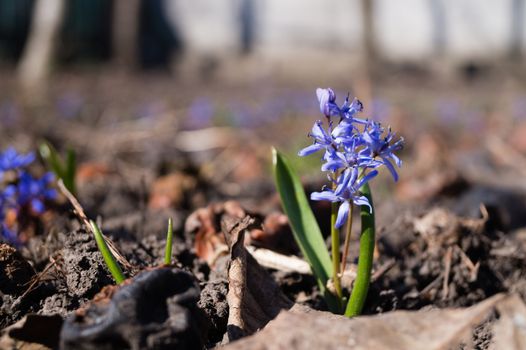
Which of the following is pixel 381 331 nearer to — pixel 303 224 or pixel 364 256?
pixel 364 256

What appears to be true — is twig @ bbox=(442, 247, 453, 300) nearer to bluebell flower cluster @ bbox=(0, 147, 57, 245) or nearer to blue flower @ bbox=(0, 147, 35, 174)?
bluebell flower cluster @ bbox=(0, 147, 57, 245)

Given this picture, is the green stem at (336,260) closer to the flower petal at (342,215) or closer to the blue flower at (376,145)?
the flower petal at (342,215)

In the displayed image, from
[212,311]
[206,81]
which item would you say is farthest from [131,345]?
[206,81]

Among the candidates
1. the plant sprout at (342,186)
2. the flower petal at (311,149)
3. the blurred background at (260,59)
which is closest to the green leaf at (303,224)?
the plant sprout at (342,186)

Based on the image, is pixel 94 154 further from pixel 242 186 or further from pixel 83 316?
pixel 83 316

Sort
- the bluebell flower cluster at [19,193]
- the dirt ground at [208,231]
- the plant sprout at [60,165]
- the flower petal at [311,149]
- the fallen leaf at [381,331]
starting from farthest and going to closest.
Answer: the plant sprout at [60,165] < the bluebell flower cluster at [19,193] < the flower petal at [311,149] < the dirt ground at [208,231] < the fallen leaf at [381,331]

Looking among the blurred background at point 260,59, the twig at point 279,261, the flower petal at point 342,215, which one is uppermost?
the flower petal at point 342,215

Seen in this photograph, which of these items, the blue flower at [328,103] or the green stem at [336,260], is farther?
the green stem at [336,260]
